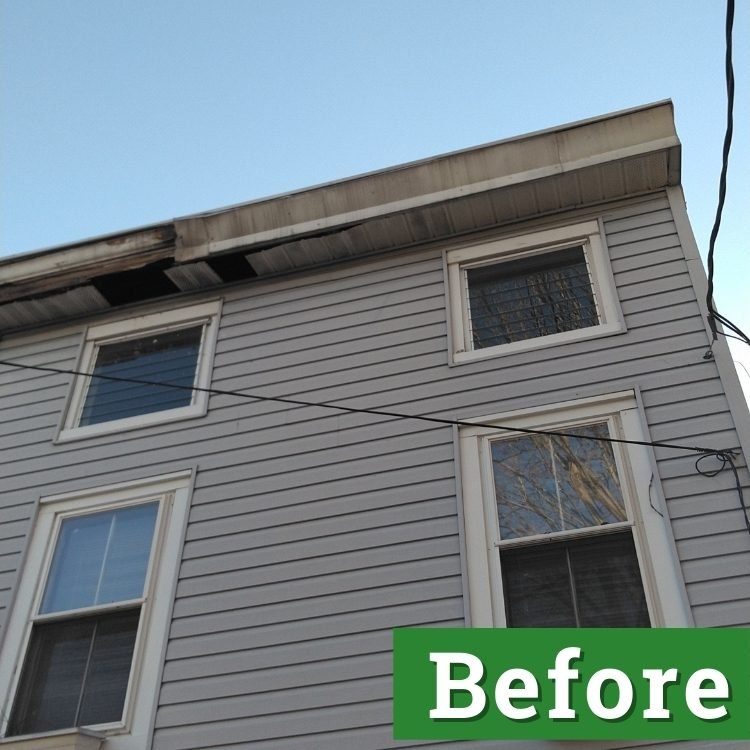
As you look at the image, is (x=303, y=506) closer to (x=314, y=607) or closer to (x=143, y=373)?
(x=314, y=607)

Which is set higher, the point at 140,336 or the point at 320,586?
the point at 140,336

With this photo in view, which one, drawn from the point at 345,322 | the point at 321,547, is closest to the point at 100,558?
the point at 321,547

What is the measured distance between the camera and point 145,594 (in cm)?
624

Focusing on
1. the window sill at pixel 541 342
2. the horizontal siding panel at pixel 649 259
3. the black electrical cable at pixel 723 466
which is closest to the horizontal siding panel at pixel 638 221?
the horizontal siding panel at pixel 649 259

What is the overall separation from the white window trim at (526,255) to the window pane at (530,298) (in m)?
0.06

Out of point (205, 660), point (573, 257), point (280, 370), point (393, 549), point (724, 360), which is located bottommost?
point (205, 660)

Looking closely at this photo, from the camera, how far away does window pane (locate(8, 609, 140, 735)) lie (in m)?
5.91

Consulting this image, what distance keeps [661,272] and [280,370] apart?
2995 mm

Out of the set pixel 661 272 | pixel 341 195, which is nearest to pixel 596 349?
pixel 661 272

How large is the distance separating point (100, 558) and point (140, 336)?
216cm

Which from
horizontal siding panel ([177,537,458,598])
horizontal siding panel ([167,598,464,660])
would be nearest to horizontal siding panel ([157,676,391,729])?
horizontal siding panel ([167,598,464,660])

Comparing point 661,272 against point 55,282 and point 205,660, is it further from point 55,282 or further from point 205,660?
point 55,282

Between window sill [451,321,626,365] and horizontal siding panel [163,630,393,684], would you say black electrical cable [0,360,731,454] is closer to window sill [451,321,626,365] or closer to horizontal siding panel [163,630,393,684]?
window sill [451,321,626,365]

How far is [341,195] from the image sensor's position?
24.9ft
